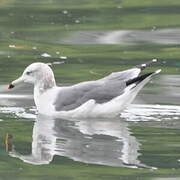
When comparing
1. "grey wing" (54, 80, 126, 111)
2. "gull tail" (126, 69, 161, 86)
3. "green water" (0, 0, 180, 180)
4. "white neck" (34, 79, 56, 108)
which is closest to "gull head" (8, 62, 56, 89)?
"white neck" (34, 79, 56, 108)

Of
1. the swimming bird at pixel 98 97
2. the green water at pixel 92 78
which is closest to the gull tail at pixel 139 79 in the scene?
the swimming bird at pixel 98 97

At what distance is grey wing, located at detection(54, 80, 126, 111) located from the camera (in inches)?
485

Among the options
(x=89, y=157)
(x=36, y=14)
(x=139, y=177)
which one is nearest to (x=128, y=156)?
(x=89, y=157)

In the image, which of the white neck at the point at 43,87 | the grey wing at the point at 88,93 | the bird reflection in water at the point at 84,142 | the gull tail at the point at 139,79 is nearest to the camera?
the bird reflection in water at the point at 84,142

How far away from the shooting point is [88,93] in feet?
40.4

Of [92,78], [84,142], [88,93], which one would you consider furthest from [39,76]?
[84,142]

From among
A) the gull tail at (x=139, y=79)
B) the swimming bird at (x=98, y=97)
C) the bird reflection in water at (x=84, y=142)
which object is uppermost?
the gull tail at (x=139, y=79)

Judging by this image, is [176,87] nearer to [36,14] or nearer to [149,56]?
[149,56]

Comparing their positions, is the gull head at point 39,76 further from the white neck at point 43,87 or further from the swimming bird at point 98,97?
the swimming bird at point 98,97

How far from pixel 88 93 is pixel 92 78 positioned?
213cm

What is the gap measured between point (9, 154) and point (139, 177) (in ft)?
5.46

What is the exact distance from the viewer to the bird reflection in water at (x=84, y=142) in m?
10.3

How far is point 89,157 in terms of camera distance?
10.3 metres

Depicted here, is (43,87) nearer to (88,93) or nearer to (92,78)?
(88,93)
